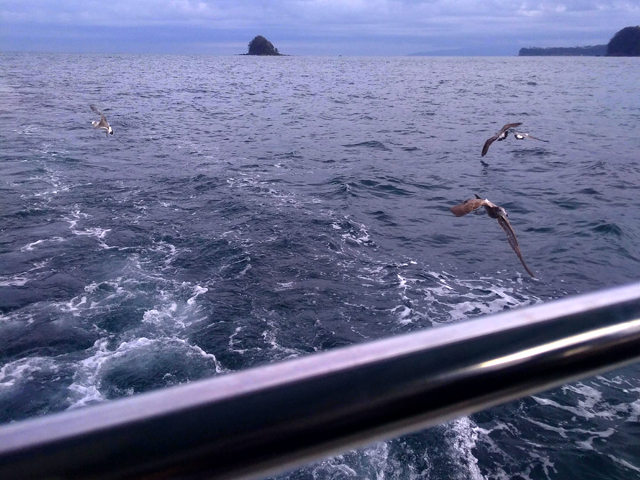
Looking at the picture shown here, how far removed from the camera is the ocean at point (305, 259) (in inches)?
246

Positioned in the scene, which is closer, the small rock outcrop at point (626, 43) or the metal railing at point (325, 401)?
the metal railing at point (325, 401)

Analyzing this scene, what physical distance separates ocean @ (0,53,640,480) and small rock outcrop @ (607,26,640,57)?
382ft

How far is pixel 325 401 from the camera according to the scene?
59 cm

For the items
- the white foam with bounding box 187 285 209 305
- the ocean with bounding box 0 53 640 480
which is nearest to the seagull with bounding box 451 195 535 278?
the ocean with bounding box 0 53 640 480

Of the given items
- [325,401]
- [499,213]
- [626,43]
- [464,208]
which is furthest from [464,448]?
[626,43]

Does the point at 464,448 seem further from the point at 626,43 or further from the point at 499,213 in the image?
the point at 626,43

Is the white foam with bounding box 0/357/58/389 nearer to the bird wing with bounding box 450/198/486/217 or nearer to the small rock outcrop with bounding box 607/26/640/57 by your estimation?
the bird wing with bounding box 450/198/486/217

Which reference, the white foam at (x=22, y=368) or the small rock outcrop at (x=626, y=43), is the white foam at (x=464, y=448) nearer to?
the white foam at (x=22, y=368)

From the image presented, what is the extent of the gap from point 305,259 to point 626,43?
14261 centimetres

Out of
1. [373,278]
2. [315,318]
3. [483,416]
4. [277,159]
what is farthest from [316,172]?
[483,416]

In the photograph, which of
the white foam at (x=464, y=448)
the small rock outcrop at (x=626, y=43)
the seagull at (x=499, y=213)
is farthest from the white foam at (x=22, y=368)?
the small rock outcrop at (x=626, y=43)

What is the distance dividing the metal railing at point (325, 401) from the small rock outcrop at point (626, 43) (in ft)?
467

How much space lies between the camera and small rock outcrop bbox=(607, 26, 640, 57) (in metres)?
121

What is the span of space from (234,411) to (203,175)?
55.4 feet
